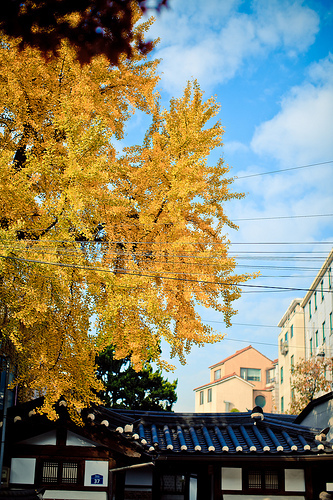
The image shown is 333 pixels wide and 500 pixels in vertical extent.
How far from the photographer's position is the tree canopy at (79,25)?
3.29 metres

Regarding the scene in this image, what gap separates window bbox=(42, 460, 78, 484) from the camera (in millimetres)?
12219

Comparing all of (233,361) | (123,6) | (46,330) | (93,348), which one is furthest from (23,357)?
(233,361)

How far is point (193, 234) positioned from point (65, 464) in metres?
6.72

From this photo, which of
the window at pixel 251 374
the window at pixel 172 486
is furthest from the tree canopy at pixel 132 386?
the window at pixel 251 374

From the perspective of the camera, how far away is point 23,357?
1165cm

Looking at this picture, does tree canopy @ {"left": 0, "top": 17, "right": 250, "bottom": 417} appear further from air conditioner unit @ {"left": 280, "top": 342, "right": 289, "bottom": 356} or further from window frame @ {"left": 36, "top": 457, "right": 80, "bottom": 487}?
air conditioner unit @ {"left": 280, "top": 342, "right": 289, "bottom": 356}

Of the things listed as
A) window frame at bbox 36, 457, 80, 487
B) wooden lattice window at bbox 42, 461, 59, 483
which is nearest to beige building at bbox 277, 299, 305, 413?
window frame at bbox 36, 457, 80, 487

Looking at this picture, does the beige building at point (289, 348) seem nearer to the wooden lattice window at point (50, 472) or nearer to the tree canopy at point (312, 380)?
the tree canopy at point (312, 380)

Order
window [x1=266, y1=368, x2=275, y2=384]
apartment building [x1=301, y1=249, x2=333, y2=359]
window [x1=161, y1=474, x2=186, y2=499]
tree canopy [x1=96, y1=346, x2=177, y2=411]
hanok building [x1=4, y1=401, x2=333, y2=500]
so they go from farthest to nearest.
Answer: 1. window [x1=266, y1=368, x2=275, y2=384]
2. apartment building [x1=301, y1=249, x2=333, y2=359]
3. tree canopy [x1=96, y1=346, x2=177, y2=411]
4. window [x1=161, y1=474, x2=186, y2=499]
5. hanok building [x1=4, y1=401, x2=333, y2=500]

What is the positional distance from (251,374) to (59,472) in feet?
149

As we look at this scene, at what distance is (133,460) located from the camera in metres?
12.4

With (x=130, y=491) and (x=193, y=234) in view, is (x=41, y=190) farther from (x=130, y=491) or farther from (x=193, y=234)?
(x=130, y=491)

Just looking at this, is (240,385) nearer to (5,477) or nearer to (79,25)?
(5,477)

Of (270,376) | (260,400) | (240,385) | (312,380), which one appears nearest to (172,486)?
(312,380)
